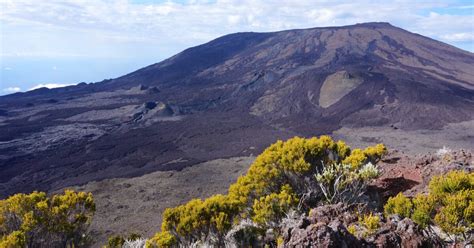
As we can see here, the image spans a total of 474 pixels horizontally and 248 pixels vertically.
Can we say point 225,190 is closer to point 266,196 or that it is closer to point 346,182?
point 266,196

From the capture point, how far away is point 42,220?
29.8 ft

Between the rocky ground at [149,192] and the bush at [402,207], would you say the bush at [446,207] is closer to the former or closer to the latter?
the bush at [402,207]

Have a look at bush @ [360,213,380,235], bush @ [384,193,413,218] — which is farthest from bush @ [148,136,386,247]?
bush @ [360,213,380,235]

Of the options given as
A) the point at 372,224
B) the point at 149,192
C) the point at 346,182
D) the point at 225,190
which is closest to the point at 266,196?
the point at 346,182

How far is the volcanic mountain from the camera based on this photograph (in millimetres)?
31484

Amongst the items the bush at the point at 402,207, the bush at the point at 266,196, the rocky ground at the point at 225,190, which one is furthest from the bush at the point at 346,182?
the bush at the point at 402,207

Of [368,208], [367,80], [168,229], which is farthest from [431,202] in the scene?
[367,80]

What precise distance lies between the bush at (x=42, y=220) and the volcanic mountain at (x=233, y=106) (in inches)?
646

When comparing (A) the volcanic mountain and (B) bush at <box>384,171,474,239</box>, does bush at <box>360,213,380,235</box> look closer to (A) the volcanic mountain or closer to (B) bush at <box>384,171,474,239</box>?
(B) bush at <box>384,171,474,239</box>

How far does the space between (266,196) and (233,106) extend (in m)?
42.7

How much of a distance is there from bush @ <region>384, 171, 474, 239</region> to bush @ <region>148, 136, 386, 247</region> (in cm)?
208

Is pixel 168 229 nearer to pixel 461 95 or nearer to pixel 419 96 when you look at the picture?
pixel 419 96

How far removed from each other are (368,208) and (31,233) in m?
7.80

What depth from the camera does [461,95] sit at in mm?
48812
